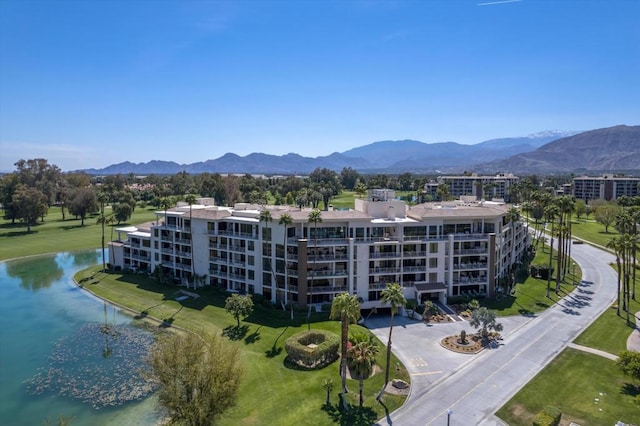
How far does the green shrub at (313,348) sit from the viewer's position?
44.2 meters

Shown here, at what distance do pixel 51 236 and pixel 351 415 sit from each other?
116783 millimetres

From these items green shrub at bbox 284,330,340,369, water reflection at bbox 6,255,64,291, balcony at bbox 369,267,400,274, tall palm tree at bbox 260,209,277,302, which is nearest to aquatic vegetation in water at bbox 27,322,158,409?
green shrub at bbox 284,330,340,369

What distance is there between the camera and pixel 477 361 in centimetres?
4469

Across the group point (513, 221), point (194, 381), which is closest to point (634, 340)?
point (513, 221)

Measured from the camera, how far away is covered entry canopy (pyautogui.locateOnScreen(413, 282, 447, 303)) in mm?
60312

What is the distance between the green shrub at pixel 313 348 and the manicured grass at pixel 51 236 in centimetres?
8434

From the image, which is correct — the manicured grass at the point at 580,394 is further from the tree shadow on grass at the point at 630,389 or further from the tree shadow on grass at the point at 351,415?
the tree shadow on grass at the point at 351,415

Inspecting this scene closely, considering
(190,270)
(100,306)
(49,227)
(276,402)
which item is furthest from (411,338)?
(49,227)

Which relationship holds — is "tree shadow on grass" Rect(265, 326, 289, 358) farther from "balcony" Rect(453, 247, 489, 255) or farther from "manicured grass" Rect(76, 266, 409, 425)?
"balcony" Rect(453, 247, 489, 255)

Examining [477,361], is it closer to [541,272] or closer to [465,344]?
[465,344]

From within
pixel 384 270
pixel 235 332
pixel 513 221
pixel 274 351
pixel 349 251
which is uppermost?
pixel 513 221

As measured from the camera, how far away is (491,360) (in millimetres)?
44875

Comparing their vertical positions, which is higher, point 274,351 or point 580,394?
point 274,351

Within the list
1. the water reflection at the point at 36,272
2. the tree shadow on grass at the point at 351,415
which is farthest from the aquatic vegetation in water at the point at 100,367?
the water reflection at the point at 36,272
